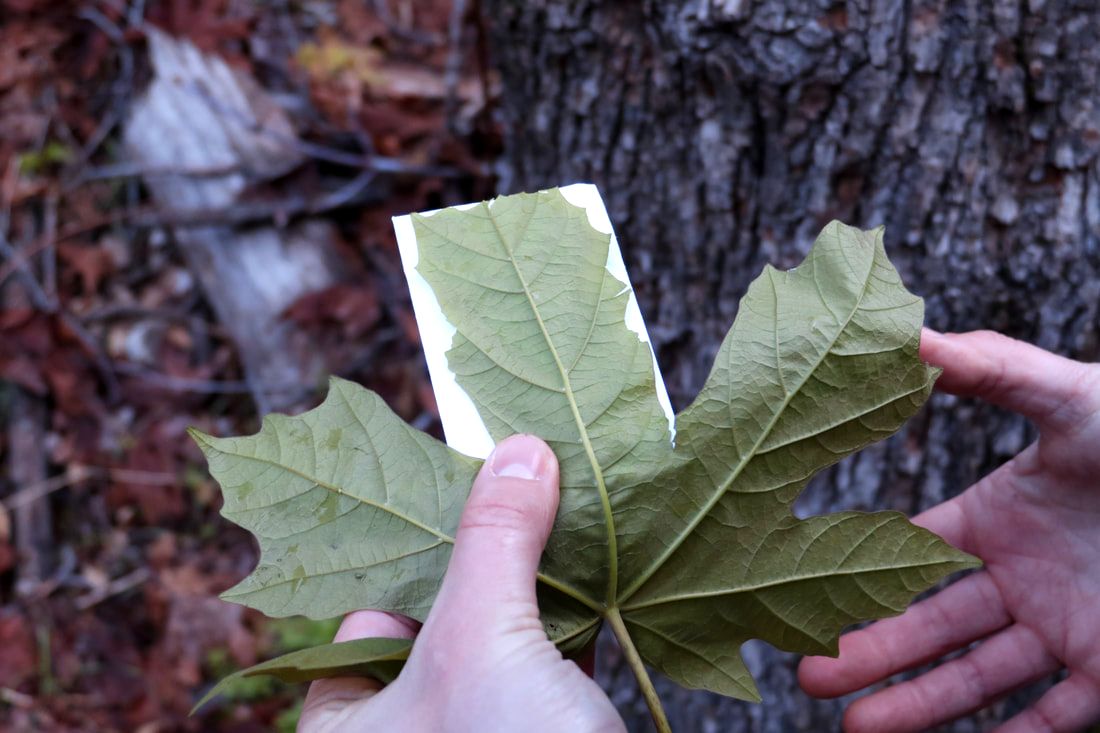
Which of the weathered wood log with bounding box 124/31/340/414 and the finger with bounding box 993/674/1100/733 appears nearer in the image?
the finger with bounding box 993/674/1100/733

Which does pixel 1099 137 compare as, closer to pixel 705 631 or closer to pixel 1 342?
pixel 705 631

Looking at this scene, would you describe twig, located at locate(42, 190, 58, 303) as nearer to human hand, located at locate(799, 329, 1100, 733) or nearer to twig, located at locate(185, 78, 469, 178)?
twig, located at locate(185, 78, 469, 178)

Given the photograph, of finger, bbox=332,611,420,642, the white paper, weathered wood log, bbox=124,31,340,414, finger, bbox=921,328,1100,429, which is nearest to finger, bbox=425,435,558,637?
the white paper

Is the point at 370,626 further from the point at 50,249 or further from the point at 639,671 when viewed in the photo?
the point at 50,249

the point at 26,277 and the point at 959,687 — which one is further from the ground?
the point at 26,277

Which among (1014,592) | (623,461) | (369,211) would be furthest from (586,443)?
(369,211)
